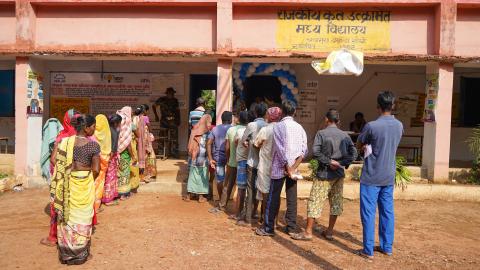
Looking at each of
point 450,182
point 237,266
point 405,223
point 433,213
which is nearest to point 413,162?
point 450,182

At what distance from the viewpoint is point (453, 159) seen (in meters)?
11.0

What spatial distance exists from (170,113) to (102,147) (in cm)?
448

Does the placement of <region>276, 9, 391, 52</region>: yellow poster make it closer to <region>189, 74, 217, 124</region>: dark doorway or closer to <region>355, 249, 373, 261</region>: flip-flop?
<region>189, 74, 217, 124</region>: dark doorway

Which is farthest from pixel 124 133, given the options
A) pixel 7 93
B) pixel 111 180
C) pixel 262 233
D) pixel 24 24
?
pixel 7 93

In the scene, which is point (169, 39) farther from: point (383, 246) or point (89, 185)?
point (383, 246)

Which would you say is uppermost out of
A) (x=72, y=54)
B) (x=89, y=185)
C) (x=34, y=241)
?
(x=72, y=54)

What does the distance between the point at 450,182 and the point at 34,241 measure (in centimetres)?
744

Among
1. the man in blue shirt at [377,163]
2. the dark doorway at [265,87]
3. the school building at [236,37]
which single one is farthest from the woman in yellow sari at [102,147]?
the dark doorway at [265,87]

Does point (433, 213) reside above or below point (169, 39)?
below

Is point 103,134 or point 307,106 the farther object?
point 307,106

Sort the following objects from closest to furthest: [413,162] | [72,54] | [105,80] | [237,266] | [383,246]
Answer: [237,266]
[383,246]
[72,54]
[413,162]
[105,80]

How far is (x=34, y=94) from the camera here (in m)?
8.94

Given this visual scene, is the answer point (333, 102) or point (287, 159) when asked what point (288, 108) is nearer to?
point (287, 159)

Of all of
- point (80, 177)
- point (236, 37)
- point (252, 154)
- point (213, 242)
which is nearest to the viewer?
point (80, 177)
